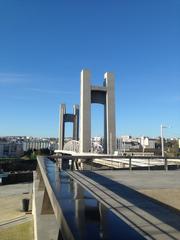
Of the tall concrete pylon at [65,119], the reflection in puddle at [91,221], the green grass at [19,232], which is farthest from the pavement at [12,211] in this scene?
the tall concrete pylon at [65,119]

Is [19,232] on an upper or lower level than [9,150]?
lower

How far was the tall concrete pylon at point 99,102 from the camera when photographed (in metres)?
41.0

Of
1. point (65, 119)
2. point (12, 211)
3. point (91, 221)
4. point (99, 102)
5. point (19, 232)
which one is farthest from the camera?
point (65, 119)

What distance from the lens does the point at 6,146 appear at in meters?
144

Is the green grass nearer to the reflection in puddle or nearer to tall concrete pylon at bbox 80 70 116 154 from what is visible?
the reflection in puddle

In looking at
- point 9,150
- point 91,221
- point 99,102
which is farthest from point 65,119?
point 91,221

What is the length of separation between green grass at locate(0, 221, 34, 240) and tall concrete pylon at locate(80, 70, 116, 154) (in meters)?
29.9

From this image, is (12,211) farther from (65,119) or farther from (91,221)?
(65,119)

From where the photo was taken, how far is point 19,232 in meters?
9.30

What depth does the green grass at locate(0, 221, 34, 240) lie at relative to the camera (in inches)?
347

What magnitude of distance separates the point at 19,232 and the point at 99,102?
1441 inches

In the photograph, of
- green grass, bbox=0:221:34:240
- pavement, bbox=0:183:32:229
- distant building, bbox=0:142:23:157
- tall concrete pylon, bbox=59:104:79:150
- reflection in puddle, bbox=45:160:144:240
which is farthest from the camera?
distant building, bbox=0:142:23:157

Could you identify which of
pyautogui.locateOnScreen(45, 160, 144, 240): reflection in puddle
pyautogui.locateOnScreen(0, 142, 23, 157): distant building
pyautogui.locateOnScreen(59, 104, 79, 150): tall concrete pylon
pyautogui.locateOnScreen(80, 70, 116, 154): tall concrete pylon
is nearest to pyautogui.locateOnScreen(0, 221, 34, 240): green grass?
pyautogui.locateOnScreen(45, 160, 144, 240): reflection in puddle

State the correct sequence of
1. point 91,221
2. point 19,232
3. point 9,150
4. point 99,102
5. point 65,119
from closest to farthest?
point 91,221 < point 19,232 < point 99,102 < point 65,119 < point 9,150
